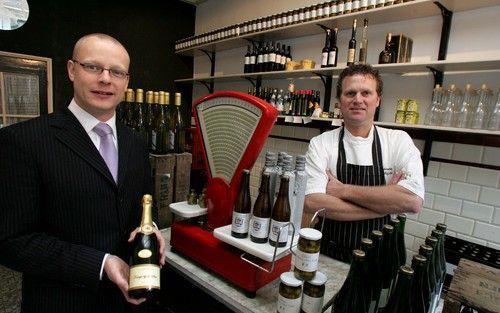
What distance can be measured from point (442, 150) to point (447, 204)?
39 cm

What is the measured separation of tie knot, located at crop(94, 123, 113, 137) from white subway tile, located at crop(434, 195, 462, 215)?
87.7 inches

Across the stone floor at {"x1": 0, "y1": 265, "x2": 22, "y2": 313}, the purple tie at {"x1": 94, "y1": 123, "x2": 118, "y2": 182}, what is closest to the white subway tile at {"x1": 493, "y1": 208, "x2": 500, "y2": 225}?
the purple tie at {"x1": 94, "y1": 123, "x2": 118, "y2": 182}

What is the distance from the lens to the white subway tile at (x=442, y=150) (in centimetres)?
212

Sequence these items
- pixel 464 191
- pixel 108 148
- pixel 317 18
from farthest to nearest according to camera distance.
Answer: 1. pixel 317 18
2. pixel 464 191
3. pixel 108 148

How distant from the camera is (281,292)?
0.78 metres

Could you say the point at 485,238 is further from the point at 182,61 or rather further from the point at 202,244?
the point at 182,61

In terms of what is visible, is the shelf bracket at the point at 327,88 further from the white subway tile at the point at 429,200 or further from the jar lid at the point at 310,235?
the jar lid at the point at 310,235

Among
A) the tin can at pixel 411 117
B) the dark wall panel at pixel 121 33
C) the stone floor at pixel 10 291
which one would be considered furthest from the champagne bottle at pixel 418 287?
the dark wall panel at pixel 121 33

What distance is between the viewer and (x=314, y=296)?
0.75 m

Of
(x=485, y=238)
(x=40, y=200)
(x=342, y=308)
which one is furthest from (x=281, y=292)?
(x=485, y=238)

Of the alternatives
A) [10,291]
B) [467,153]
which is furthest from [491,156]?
[10,291]

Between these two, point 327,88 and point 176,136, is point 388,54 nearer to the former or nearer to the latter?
point 327,88

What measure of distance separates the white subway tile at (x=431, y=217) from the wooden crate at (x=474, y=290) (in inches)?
68.6

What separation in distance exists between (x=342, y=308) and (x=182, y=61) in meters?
4.04
